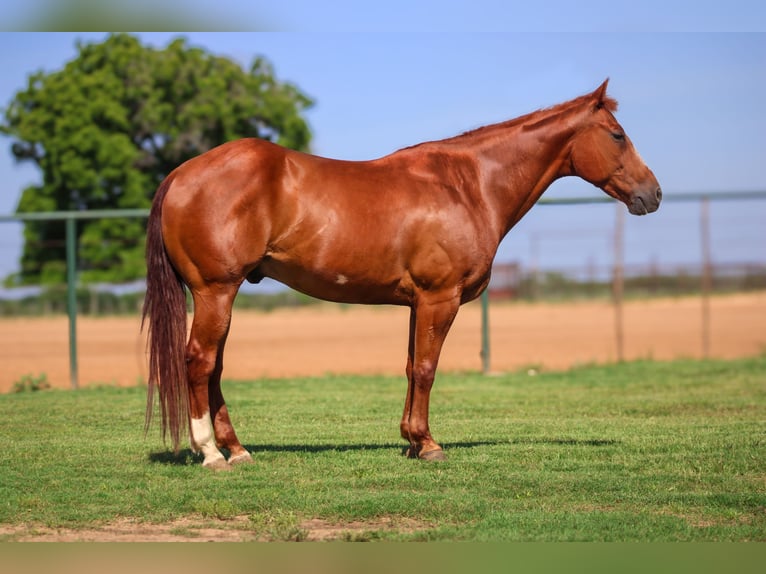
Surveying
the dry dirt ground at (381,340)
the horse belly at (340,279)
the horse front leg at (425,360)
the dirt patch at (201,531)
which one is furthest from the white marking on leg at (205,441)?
the dry dirt ground at (381,340)

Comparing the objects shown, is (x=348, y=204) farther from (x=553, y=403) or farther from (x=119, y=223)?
(x=119, y=223)

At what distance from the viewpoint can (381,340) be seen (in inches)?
937

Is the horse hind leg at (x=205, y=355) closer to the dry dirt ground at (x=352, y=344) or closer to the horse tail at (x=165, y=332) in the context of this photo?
the horse tail at (x=165, y=332)

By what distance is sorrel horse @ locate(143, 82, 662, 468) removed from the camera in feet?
19.1

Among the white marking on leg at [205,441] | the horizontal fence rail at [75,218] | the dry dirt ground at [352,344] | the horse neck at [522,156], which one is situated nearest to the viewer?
the dry dirt ground at [352,344]

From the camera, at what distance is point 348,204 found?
6070 millimetres

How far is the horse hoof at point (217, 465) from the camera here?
5.85 meters

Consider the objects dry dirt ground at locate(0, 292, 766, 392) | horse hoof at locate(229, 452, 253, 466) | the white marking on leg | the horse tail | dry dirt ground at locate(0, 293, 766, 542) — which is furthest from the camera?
dry dirt ground at locate(0, 292, 766, 392)

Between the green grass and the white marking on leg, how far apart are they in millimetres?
112

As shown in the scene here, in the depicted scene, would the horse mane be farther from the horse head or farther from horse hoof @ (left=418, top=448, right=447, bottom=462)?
horse hoof @ (left=418, top=448, right=447, bottom=462)

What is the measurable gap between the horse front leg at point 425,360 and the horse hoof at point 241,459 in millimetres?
1108

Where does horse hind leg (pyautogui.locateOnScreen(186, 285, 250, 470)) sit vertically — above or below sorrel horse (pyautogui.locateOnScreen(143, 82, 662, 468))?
below

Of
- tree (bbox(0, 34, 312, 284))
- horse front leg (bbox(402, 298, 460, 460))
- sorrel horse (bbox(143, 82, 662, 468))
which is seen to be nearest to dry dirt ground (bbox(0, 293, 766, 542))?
sorrel horse (bbox(143, 82, 662, 468))

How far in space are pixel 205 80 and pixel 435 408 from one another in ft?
98.2
